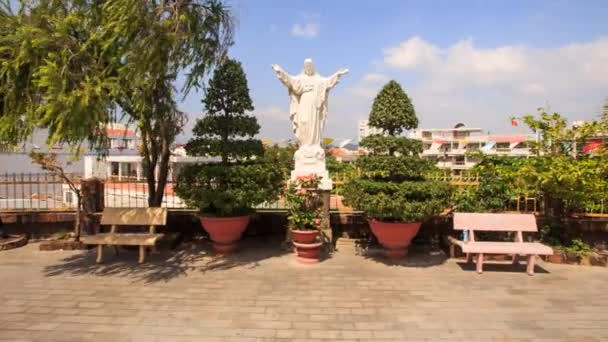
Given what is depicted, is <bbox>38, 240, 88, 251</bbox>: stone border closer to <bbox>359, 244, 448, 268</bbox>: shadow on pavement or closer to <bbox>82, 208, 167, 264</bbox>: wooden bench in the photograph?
<bbox>82, 208, 167, 264</bbox>: wooden bench

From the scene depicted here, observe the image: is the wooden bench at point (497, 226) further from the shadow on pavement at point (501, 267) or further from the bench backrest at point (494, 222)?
the shadow on pavement at point (501, 267)

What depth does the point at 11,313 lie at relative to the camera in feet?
12.9

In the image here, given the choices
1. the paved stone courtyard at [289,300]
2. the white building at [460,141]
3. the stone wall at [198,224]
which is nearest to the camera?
the paved stone courtyard at [289,300]

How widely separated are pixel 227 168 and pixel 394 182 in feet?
8.82

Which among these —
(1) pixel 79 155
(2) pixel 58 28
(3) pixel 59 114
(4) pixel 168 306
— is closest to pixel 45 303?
(4) pixel 168 306

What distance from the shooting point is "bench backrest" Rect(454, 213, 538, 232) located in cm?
563

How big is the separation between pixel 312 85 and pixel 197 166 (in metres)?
2.68

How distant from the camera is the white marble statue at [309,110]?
695cm

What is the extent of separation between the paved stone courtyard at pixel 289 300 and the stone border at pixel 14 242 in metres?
0.78

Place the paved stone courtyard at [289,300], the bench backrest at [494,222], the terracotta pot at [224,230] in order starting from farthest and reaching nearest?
the terracotta pot at [224,230]
the bench backrest at [494,222]
the paved stone courtyard at [289,300]

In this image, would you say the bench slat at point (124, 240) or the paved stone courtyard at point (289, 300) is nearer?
the paved stone courtyard at point (289, 300)

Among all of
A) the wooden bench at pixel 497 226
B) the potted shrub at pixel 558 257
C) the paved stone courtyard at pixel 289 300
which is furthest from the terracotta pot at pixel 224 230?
the potted shrub at pixel 558 257

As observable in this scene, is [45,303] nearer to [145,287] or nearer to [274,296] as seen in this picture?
[145,287]

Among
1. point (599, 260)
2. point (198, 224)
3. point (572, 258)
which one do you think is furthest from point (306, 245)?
point (599, 260)
